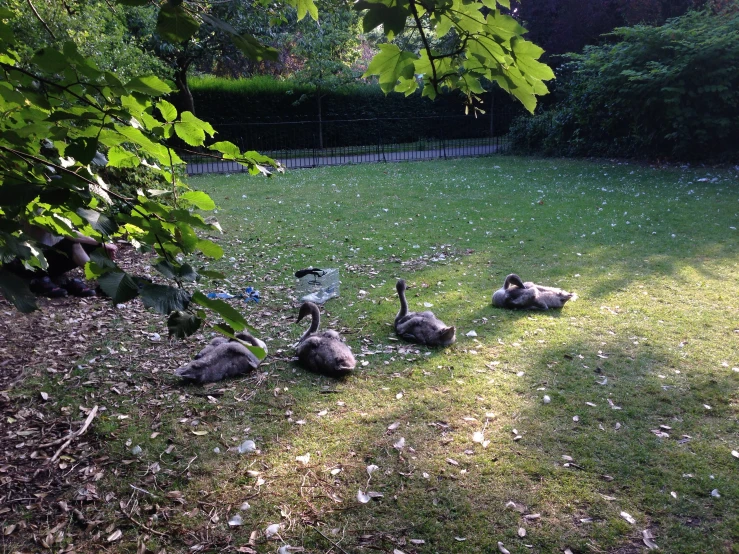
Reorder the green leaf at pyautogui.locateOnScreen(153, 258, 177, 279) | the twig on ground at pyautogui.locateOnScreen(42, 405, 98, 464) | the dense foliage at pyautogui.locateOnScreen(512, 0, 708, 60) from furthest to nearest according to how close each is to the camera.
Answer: the dense foliage at pyautogui.locateOnScreen(512, 0, 708, 60) → the twig on ground at pyautogui.locateOnScreen(42, 405, 98, 464) → the green leaf at pyautogui.locateOnScreen(153, 258, 177, 279)

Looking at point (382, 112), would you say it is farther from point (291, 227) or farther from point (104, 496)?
point (104, 496)

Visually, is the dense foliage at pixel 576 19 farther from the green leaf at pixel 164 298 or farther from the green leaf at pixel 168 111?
the green leaf at pixel 164 298

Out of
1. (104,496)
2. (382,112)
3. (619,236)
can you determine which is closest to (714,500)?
(104,496)

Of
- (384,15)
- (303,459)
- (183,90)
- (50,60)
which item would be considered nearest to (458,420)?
(303,459)

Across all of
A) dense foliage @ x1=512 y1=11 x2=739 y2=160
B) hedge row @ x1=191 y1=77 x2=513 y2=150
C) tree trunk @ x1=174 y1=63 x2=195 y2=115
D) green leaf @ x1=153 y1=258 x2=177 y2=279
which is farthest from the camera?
hedge row @ x1=191 y1=77 x2=513 y2=150

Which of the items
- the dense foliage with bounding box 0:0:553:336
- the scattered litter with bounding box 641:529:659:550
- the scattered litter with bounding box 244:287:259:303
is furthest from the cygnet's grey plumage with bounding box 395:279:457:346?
the dense foliage with bounding box 0:0:553:336

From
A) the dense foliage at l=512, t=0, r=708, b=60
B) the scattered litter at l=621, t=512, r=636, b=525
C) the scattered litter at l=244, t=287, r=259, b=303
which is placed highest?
the dense foliage at l=512, t=0, r=708, b=60

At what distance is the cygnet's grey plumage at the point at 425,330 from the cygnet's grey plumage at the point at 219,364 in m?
1.40

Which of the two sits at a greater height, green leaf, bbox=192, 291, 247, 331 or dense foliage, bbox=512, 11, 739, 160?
dense foliage, bbox=512, 11, 739, 160

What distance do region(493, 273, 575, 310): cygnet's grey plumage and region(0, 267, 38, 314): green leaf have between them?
4.86m

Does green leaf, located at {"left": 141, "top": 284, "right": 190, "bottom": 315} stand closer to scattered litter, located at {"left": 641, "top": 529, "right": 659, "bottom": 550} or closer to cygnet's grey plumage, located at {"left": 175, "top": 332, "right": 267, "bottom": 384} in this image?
scattered litter, located at {"left": 641, "top": 529, "right": 659, "bottom": 550}

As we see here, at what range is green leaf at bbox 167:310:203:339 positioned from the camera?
60.9 inches

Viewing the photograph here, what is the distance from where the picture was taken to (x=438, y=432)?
3812mm

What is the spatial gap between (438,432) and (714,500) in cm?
160
